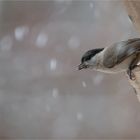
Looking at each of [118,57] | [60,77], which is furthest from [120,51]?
[60,77]

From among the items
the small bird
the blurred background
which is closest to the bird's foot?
the small bird

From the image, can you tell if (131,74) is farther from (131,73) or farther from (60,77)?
(60,77)

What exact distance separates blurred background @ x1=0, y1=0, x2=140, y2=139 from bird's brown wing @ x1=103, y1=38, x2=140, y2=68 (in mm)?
807

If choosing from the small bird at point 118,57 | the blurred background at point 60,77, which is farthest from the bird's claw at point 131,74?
the blurred background at point 60,77

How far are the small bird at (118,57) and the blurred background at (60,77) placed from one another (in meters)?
0.77

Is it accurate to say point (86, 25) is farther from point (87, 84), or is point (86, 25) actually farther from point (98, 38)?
point (87, 84)

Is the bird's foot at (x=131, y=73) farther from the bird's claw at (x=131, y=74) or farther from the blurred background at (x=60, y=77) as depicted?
the blurred background at (x=60, y=77)

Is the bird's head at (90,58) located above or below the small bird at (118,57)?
below

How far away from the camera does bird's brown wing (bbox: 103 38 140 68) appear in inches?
23.9

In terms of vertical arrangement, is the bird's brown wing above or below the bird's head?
above

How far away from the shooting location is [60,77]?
1.52 m

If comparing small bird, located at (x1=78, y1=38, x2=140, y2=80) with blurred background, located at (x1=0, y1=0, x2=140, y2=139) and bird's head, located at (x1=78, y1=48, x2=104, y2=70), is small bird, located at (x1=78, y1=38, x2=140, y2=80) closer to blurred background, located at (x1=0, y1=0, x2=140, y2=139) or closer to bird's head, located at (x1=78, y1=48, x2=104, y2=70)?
bird's head, located at (x1=78, y1=48, x2=104, y2=70)

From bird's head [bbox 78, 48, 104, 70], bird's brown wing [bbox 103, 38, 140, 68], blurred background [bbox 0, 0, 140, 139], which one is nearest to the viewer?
bird's brown wing [bbox 103, 38, 140, 68]

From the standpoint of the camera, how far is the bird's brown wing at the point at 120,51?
61 centimetres
